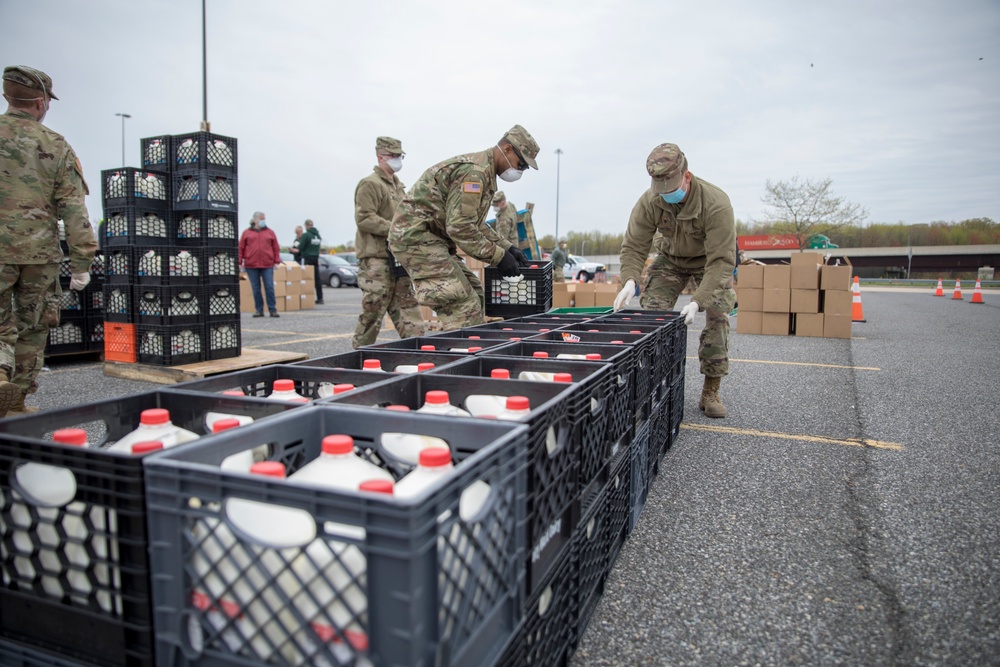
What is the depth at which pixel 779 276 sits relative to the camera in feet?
30.8

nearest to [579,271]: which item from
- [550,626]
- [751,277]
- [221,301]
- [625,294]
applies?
[751,277]

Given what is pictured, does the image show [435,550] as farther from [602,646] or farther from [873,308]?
[873,308]

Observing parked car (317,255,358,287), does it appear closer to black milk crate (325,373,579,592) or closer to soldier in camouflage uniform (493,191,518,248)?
soldier in camouflage uniform (493,191,518,248)

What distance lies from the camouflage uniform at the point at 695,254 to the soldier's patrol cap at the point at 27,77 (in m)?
4.17

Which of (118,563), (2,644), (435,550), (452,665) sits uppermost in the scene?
(435,550)

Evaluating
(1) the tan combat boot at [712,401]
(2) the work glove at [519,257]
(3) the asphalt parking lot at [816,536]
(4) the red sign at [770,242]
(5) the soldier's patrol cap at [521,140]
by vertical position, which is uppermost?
(4) the red sign at [770,242]

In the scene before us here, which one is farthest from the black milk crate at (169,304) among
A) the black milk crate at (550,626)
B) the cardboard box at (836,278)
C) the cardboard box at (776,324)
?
the cardboard box at (836,278)

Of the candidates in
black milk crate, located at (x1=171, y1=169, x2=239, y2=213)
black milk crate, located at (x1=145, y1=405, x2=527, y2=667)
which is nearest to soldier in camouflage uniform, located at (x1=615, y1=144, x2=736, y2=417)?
black milk crate, located at (x1=145, y1=405, x2=527, y2=667)

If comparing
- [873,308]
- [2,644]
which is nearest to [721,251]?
[2,644]

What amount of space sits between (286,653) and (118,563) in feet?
1.21

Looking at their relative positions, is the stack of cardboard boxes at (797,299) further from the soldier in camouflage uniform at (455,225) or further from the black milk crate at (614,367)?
the black milk crate at (614,367)

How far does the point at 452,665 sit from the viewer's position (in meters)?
0.96

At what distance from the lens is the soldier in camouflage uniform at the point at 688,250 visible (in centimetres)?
419

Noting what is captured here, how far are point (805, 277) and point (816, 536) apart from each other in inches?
304
